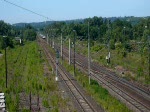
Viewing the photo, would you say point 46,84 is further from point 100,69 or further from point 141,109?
point 100,69

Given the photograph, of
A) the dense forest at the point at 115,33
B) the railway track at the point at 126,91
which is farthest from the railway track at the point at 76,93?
the dense forest at the point at 115,33

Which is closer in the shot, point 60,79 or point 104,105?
point 104,105

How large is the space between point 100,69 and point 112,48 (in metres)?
24.3

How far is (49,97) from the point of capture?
29047 millimetres

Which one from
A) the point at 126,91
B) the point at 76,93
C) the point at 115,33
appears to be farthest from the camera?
the point at 115,33

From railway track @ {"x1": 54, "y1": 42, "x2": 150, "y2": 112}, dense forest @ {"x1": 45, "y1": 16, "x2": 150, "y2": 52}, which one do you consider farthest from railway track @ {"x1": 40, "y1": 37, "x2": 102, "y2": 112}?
dense forest @ {"x1": 45, "y1": 16, "x2": 150, "y2": 52}

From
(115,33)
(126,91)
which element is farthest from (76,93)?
(115,33)

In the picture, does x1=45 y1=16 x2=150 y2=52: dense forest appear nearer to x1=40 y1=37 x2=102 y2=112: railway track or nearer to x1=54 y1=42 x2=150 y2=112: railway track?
x1=40 y1=37 x2=102 y2=112: railway track

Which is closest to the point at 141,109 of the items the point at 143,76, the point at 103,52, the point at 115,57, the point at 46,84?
the point at 46,84

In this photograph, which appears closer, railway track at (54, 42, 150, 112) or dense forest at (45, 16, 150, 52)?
railway track at (54, 42, 150, 112)

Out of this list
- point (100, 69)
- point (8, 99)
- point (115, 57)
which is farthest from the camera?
point (115, 57)

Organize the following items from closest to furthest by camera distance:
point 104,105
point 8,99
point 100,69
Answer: point 104,105 → point 8,99 → point 100,69

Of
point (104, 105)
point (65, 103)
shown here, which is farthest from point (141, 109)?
point (65, 103)

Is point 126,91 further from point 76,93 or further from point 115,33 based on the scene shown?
point 115,33
